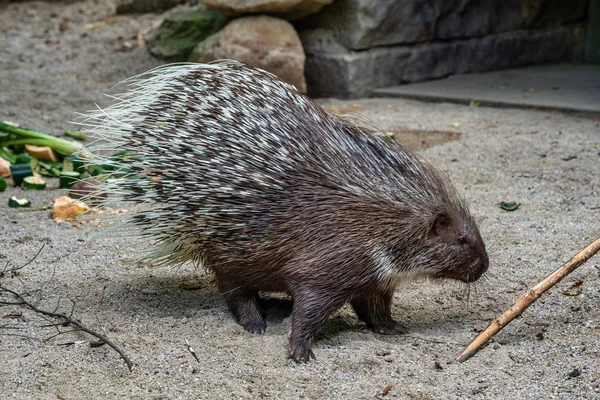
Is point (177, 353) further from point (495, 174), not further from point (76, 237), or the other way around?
point (495, 174)

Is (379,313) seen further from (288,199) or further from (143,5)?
(143,5)

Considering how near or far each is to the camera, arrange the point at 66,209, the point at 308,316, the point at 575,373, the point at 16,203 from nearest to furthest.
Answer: the point at 575,373 → the point at 308,316 → the point at 66,209 → the point at 16,203

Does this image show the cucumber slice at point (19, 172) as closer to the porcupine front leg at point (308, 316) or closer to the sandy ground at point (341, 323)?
the sandy ground at point (341, 323)

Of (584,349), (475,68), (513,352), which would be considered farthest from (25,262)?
(475,68)

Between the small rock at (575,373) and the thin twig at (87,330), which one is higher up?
the thin twig at (87,330)

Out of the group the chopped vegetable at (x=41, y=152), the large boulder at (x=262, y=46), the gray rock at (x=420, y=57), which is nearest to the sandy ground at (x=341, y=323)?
the chopped vegetable at (x=41, y=152)

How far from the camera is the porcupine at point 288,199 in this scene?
315 centimetres

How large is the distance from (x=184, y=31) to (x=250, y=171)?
5.68 metres

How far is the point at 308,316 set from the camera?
3125mm

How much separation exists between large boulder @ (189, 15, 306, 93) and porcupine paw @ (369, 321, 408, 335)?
4503 millimetres

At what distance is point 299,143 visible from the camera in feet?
10.6

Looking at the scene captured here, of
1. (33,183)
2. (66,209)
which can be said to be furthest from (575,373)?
(33,183)

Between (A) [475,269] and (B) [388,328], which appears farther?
(B) [388,328]

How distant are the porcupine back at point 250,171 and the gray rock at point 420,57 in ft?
16.0
